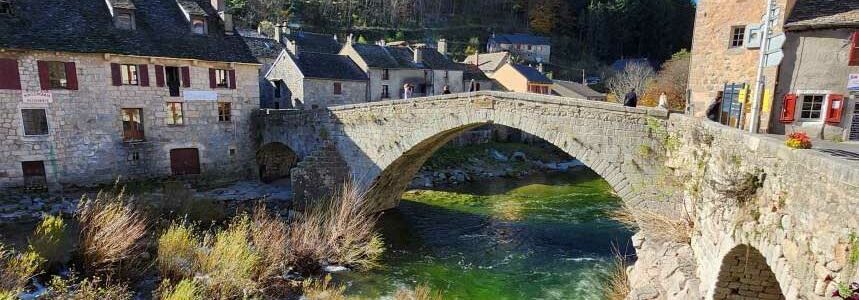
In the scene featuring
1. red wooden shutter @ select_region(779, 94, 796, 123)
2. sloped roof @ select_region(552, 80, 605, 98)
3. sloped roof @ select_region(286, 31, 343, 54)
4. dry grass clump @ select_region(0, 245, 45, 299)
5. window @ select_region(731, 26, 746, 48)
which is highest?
sloped roof @ select_region(286, 31, 343, 54)

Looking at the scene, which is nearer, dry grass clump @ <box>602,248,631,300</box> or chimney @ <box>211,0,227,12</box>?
dry grass clump @ <box>602,248,631,300</box>

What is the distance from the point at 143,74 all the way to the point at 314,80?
33.4ft

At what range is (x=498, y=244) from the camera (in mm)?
14602

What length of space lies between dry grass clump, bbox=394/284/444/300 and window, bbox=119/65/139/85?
1280 cm

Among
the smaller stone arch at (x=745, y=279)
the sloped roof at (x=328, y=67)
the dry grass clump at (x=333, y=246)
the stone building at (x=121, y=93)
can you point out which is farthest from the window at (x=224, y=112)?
the smaller stone arch at (x=745, y=279)

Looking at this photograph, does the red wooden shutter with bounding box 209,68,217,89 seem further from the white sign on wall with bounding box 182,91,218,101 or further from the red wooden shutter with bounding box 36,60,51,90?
the red wooden shutter with bounding box 36,60,51,90

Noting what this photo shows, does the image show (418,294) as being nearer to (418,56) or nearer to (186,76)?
(186,76)

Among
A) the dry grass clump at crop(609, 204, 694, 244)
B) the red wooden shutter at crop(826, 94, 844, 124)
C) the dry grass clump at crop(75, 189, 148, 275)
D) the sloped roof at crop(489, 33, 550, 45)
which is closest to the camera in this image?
the dry grass clump at crop(609, 204, 694, 244)

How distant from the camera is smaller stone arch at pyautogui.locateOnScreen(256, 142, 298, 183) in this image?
20984 millimetres

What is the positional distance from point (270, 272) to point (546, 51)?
47403mm

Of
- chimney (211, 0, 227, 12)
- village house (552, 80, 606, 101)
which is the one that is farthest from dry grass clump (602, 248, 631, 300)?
village house (552, 80, 606, 101)

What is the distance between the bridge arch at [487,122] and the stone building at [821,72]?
5659 millimetres

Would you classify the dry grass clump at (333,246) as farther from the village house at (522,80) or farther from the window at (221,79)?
the village house at (522,80)

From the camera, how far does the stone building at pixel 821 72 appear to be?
38.4 feet
